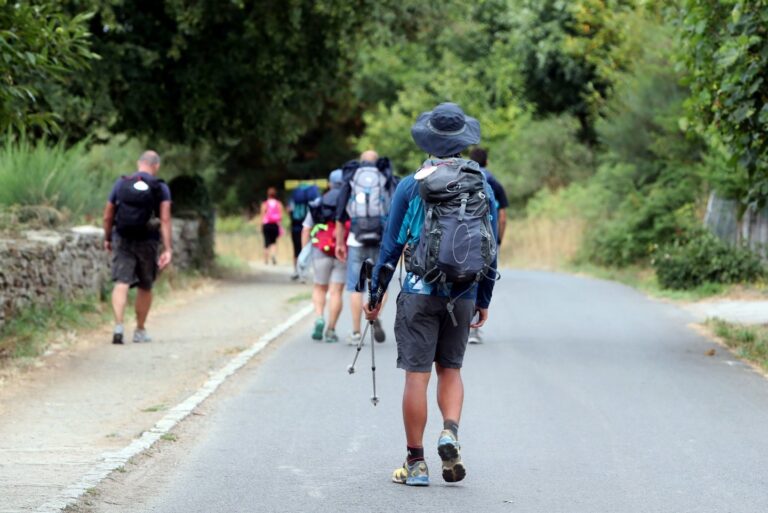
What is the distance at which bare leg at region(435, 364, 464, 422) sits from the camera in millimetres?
7344

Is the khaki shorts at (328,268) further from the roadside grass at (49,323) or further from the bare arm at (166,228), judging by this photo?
the roadside grass at (49,323)

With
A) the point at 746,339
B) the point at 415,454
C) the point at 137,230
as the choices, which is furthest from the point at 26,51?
the point at 746,339

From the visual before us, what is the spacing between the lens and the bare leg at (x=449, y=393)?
7344 mm

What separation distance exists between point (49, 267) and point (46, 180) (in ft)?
7.83

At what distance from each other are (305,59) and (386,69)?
90.5 feet

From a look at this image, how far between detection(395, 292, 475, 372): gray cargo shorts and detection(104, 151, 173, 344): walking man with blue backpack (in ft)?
22.3

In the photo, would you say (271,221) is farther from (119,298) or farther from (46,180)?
(119,298)

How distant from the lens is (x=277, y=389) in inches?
428

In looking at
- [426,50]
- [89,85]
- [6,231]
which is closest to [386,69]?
[426,50]

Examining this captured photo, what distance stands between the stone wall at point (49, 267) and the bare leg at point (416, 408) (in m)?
6.59

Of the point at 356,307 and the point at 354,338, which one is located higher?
the point at 356,307

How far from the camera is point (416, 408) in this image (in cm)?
728

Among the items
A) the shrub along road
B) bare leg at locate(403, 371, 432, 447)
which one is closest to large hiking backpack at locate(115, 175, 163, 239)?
the shrub along road

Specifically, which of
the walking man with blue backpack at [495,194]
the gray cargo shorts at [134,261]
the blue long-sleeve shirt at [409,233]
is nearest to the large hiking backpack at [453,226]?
the blue long-sleeve shirt at [409,233]
